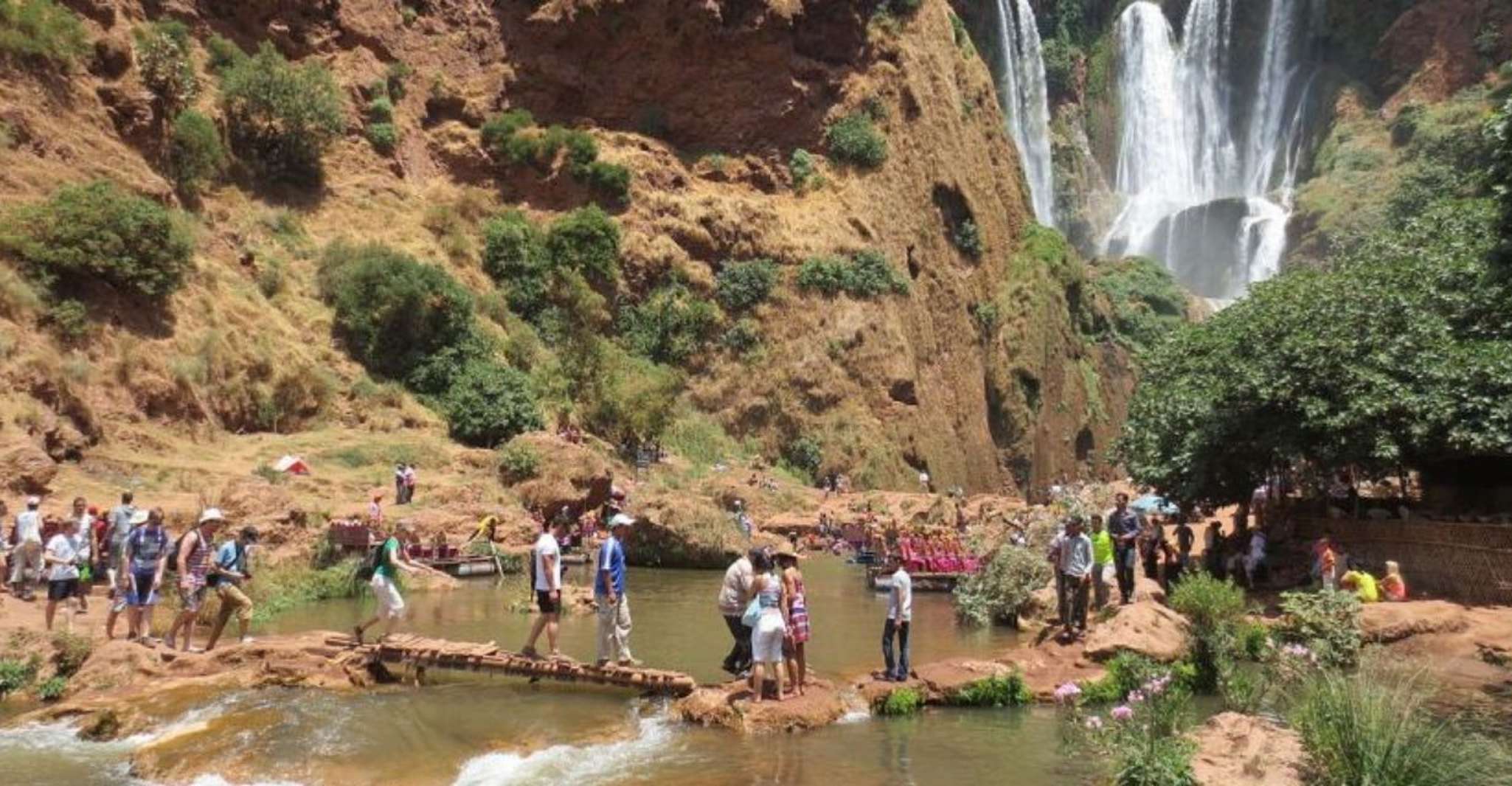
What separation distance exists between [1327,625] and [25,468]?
2000cm

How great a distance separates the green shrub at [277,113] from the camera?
34.6 m

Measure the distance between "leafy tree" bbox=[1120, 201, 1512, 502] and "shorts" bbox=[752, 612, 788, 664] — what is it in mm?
9756

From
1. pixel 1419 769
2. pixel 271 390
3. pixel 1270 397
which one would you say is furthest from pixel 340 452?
pixel 1419 769

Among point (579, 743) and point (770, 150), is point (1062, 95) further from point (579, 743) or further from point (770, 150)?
point (579, 743)

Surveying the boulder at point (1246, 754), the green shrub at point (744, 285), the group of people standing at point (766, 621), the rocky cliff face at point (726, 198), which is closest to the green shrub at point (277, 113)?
the rocky cliff face at point (726, 198)

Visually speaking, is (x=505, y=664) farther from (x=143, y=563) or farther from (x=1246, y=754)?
(x=1246, y=754)

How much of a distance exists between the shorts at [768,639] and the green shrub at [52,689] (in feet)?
22.4

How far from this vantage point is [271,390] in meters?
27.8

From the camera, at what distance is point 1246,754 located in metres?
7.57

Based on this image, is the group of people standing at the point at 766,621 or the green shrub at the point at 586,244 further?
the green shrub at the point at 586,244

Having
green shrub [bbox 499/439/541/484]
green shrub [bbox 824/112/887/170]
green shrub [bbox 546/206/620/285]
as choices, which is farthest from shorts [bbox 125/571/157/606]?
green shrub [bbox 824/112/887/170]

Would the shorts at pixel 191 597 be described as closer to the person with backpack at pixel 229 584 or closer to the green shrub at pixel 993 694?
the person with backpack at pixel 229 584

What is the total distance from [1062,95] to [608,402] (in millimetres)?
59740

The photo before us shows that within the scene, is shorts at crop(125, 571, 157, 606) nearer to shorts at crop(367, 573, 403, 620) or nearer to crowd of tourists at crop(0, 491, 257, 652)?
crowd of tourists at crop(0, 491, 257, 652)
